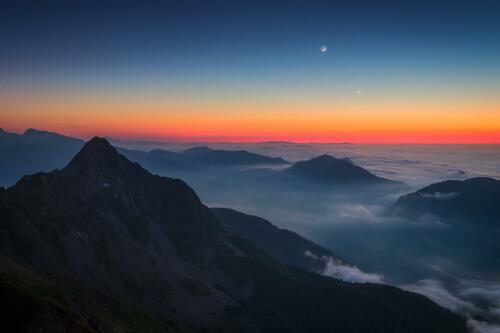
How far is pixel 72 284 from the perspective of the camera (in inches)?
6919

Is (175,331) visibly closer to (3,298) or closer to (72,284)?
(72,284)

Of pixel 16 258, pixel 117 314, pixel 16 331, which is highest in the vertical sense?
pixel 16 331

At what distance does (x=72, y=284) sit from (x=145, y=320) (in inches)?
1386

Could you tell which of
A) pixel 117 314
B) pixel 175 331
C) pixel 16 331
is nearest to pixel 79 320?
pixel 16 331

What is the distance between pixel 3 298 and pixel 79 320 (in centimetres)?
1981

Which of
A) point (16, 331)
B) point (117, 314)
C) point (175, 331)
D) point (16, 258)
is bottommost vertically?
point (175, 331)

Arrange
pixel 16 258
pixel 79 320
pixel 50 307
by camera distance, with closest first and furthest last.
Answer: pixel 50 307
pixel 79 320
pixel 16 258

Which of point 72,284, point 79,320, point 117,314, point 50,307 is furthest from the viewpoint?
point 72,284

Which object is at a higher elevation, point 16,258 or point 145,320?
point 16,258

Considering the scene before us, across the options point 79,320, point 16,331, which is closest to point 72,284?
point 79,320

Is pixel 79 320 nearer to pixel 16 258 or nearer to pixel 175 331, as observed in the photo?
pixel 175 331

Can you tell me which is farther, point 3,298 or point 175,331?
point 175,331

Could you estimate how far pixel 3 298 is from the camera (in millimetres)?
90688

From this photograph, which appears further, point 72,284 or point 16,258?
point 16,258
